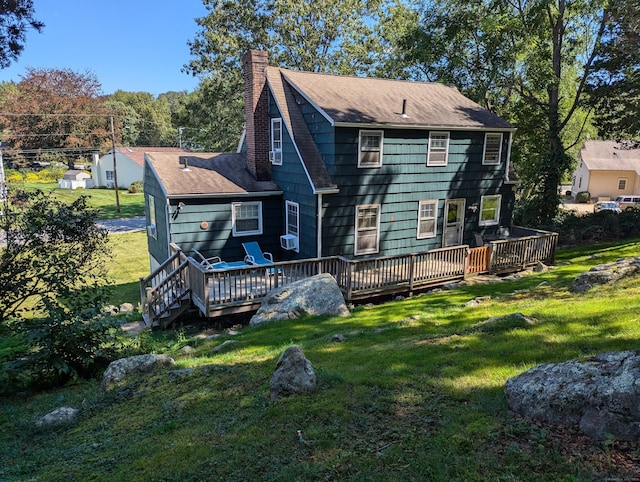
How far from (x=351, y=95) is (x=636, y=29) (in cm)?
1362

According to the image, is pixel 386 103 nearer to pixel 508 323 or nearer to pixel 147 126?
pixel 508 323

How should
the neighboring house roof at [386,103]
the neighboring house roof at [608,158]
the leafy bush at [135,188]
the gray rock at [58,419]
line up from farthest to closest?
the leafy bush at [135,188]
the neighboring house roof at [608,158]
the neighboring house roof at [386,103]
the gray rock at [58,419]

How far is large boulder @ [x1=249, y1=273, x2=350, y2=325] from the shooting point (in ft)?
37.2

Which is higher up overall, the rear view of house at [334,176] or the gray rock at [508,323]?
the rear view of house at [334,176]

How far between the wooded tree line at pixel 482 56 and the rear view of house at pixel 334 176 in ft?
24.4

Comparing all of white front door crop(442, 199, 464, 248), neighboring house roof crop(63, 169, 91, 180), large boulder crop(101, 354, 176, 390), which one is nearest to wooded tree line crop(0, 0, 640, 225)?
white front door crop(442, 199, 464, 248)

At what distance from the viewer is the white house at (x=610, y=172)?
151 ft

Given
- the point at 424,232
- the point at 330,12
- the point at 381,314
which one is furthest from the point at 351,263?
the point at 330,12

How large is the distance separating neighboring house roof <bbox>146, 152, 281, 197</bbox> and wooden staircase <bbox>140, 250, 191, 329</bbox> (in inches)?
99.3

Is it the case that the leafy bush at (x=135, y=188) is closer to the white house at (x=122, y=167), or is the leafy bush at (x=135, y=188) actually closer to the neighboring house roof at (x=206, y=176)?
the white house at (x=122, y=167)

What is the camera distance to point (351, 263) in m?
12.7

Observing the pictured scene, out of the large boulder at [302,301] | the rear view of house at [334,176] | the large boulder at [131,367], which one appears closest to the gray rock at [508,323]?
the large boulder at [302,301]

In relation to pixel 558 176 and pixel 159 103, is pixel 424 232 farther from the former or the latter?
pixel 159 103

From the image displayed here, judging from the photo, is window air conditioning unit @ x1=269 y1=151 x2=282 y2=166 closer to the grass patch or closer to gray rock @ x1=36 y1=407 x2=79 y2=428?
the grass patch
